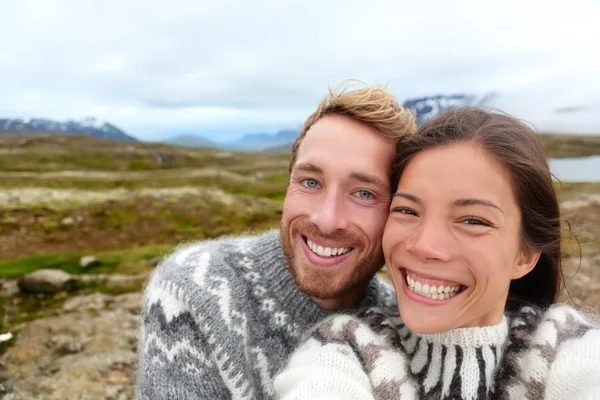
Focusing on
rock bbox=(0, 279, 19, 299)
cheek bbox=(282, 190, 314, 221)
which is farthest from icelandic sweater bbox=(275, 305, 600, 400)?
rock bbox=(0, 279, 19, 299)

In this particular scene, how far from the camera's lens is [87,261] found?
18.3 meters

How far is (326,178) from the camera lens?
4004 mm

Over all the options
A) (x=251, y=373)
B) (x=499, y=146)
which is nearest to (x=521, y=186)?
(x=499, y=146)

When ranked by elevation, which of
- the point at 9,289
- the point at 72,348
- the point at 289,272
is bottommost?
the point at 9,289

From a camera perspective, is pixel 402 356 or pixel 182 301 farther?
pixel 182 301

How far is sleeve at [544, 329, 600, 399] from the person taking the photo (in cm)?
275

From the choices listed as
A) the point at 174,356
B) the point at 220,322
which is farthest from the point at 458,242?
the point at 174,356

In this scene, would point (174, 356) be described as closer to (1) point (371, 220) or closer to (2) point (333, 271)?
(2) point (333, 271)

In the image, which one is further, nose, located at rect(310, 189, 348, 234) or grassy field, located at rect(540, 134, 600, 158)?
grassy field, located at rect(540, 134, 600, 158)

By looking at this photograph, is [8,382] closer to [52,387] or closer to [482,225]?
[52,387]

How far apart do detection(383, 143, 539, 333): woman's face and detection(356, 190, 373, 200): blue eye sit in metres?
0.77

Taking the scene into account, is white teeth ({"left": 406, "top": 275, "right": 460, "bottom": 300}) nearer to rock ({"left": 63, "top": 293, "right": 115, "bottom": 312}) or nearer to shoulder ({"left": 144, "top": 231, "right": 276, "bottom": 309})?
shoulder ({"left": 144, "top": 231, "right": 276, "bottom": 309})

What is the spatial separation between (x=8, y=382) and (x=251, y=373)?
838 centimetres

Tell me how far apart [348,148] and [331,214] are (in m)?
0.68
